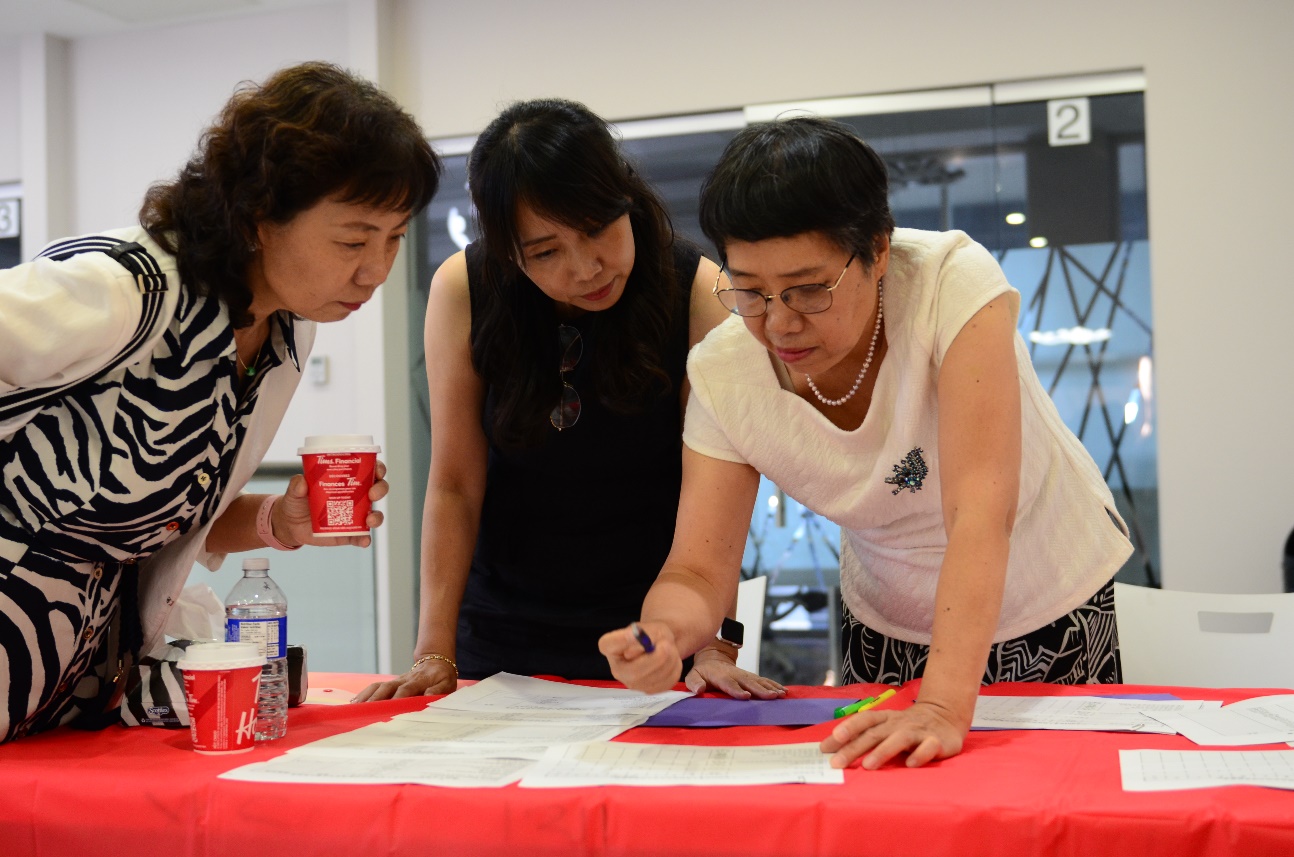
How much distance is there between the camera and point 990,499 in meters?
1.28

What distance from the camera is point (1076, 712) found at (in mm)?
1308

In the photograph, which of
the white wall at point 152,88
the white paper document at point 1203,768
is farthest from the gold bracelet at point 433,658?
the white wall at point 152,88

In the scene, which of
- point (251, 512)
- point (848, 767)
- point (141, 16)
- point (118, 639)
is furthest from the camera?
point (141, 16)

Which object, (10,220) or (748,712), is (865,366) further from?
(10,220)

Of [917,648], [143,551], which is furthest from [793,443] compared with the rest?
[143,551]

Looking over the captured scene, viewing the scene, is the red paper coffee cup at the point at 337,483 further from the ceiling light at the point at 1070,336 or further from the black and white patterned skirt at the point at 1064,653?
the ceiling light at the point at 1070,336

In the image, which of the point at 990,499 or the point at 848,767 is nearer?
the point at 848,767

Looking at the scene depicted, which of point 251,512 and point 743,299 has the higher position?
point 743,299

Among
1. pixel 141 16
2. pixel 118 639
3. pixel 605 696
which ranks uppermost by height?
pixel 141 16

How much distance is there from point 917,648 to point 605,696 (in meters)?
0.46

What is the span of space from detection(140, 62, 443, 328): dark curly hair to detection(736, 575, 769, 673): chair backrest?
1028mm

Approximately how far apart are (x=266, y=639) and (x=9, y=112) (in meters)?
4.46

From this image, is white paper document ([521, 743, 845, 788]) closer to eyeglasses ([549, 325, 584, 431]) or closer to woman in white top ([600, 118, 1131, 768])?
woman in white top ([600, 118, 1131, 768])

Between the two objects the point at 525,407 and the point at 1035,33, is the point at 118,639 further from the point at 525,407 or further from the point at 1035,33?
the point at 1035,33
